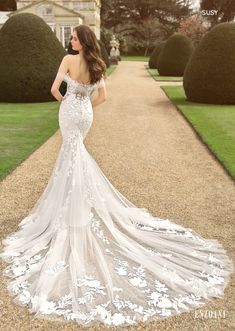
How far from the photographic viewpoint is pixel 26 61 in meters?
14.7

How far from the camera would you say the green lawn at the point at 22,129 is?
26.8ft

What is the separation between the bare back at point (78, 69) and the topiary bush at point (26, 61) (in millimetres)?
Result: 10894

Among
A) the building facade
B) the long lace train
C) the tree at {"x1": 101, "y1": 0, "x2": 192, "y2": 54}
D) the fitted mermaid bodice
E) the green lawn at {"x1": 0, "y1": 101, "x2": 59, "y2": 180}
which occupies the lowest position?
the tree at {"x1": 101, "y1": 0, "x2": 192, "y2": 54}

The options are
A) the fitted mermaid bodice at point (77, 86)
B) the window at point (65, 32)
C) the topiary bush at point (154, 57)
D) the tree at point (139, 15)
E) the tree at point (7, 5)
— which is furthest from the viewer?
the tree at point (139, 15)

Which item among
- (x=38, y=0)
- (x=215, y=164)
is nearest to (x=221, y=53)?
(x=215, y=164)

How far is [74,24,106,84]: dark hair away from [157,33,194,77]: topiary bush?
2237 cm

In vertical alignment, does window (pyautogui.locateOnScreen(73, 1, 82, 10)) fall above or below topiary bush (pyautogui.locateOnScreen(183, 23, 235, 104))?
below

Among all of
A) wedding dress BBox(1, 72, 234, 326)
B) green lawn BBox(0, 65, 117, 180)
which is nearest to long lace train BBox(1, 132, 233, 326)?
wedding dress BBox(1, 72, 234, 326)

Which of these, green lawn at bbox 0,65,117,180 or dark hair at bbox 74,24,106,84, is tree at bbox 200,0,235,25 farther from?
dark hair at bbox 74,24,106,84

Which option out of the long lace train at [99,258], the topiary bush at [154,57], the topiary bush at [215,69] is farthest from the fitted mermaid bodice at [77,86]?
the topiary bush at [154,57]

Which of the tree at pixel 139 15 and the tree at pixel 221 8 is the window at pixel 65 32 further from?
the tree at pixel 221 8

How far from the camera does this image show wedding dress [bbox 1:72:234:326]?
3.39 m

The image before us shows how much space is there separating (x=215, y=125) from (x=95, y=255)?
25.4 feet

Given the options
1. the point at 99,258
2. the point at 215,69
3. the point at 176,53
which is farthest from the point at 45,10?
the point at 99,258
